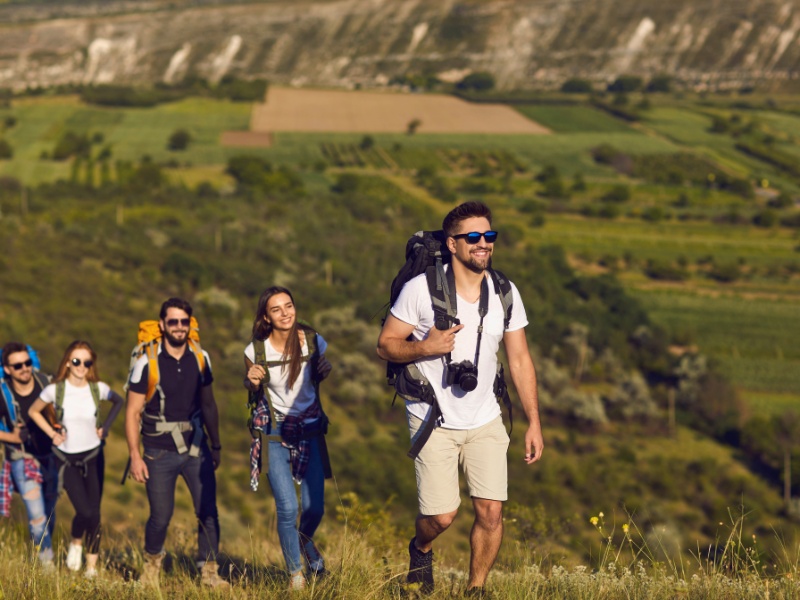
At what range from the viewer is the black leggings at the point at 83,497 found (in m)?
7.03

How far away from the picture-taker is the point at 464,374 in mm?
5258

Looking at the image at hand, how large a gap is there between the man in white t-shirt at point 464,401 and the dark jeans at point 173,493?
1.77 m

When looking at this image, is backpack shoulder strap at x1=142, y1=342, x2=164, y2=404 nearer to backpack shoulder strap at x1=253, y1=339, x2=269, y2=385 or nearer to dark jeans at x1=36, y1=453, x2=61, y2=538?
backpack shoulder strap at x1=253, y1=339, x2=269, y2=385

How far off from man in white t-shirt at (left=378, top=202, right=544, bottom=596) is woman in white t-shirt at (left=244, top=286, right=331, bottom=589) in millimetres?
861

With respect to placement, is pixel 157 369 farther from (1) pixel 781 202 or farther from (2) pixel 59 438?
(1) pixel 781 202

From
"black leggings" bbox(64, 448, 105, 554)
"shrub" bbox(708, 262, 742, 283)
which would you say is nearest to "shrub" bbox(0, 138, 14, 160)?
"shrub" bbox(708, 262, 742, 283)

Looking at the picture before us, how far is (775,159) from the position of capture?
10031cm

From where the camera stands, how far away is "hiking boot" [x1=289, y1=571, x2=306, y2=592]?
4973 millimetres

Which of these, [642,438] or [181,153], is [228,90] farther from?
[642,438]

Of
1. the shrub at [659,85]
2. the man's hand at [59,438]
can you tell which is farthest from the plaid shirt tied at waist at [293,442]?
the shrub at [659,85]

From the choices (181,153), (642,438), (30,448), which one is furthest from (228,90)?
(30,448)

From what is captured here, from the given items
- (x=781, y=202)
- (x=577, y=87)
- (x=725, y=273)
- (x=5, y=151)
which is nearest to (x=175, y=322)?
(x=725, y=273)

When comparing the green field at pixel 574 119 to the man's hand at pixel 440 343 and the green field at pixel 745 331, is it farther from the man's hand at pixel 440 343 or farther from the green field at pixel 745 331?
the man's hand at pixel 440 343

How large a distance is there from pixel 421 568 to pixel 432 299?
58.7 inches
